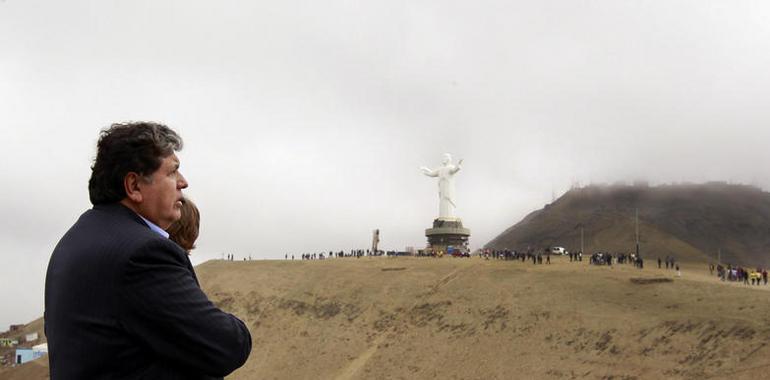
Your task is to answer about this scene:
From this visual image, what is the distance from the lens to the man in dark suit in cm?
245

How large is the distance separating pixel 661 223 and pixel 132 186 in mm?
117139

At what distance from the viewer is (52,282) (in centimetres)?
265

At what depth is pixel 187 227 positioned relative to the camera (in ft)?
11.5

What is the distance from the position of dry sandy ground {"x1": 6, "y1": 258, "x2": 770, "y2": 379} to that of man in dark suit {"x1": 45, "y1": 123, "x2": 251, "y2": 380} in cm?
3094

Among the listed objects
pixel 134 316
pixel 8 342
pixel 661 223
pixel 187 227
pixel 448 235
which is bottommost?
pixel 8 342

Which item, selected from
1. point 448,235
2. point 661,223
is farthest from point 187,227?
point 661,223

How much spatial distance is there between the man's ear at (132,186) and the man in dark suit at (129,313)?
0.10m

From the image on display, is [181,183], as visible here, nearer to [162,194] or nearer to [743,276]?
[162,194]

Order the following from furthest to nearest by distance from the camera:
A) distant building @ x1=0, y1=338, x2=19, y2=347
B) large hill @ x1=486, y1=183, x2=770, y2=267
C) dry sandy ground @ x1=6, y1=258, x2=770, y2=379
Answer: large hill @ x1=486, y1=183, x2=770, y2=267 → distant building @ x1=0, y1=338, x2=19, y2=347 → dry sandy ground @ x1=6, y1=258, x2=770, y2=379

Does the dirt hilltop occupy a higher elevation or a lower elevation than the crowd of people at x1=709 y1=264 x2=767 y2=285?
lower

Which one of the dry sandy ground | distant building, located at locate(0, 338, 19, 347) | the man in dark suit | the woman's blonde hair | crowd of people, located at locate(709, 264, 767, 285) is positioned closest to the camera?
the man in dark suit

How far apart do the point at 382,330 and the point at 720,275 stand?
23.2m

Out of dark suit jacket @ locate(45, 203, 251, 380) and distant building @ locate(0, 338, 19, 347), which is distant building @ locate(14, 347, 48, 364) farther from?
dark suit jacket @ locate(45, 203, 251, 380)

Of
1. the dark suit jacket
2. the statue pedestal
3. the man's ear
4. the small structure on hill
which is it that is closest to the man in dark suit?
the dark suit jacket
